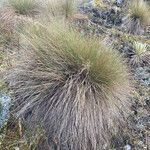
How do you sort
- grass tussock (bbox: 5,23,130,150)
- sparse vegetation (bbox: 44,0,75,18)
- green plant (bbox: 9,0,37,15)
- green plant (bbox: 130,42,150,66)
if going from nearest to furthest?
grass tussock (bbox: 5,23,130,150) → green plant (bbox: 130,42,150,66) → green plant (bbox: 9,0,37,15) → sparse vegetation (bbox: 44,0,75,18)

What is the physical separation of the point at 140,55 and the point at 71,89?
1925mm

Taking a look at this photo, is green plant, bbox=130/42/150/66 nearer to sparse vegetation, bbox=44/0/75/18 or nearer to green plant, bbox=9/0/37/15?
sparse vegetation, bbox=44/0/75/18

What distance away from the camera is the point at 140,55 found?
517cm

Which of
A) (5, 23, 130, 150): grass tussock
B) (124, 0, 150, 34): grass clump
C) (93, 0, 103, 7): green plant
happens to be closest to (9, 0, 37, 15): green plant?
(93, 0, 103, 7): green plant

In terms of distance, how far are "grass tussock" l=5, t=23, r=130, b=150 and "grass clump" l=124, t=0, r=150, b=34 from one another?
2.93 meters

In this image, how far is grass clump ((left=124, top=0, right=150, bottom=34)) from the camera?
22.1 feet

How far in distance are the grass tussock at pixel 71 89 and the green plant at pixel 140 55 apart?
1207mm

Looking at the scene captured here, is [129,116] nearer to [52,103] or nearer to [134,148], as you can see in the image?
[134,148]

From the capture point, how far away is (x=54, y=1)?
5.75m

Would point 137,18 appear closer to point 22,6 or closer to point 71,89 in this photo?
point 22,6

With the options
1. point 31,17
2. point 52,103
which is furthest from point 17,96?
point 31,17

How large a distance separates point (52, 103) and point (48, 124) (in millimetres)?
209

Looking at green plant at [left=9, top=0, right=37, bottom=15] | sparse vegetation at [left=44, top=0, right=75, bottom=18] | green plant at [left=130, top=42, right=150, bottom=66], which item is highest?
green plant at [left=130, top=42, right=150, bottom=66]

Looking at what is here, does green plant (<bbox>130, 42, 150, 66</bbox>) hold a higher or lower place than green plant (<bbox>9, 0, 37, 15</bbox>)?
higher
